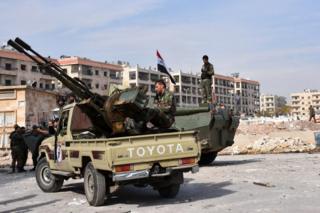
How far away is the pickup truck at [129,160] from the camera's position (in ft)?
26.7

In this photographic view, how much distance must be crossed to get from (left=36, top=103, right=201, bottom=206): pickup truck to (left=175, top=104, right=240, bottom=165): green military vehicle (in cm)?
571

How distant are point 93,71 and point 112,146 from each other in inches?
3561

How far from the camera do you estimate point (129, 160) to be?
816 centimetres

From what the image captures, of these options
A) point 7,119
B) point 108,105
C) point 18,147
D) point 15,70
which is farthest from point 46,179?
point 15,70

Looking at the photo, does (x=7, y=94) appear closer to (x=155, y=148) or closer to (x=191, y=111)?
(x=191, y=111)

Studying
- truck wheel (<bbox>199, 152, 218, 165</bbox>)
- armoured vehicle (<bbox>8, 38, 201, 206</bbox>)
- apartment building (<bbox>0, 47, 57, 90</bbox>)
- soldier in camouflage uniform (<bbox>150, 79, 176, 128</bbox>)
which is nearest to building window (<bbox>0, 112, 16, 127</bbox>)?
truck wheel (<bbox>199, 152, 218, 165</bbox>)

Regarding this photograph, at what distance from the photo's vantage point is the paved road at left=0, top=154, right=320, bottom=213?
26.6 feet

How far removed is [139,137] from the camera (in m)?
8.36

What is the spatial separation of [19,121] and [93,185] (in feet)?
68.8

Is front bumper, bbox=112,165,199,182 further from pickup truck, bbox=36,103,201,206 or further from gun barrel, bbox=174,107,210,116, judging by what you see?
gun barrel, bbox=174,107,210,116

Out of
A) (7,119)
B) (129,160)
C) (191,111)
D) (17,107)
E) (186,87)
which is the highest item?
(186,87)

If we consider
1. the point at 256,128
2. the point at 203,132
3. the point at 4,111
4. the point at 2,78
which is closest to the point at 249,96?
the point at 2,78

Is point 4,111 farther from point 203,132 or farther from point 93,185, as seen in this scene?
point 93,185

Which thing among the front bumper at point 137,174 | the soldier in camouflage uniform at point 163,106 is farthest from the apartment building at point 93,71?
the front bumper at point 137,174
